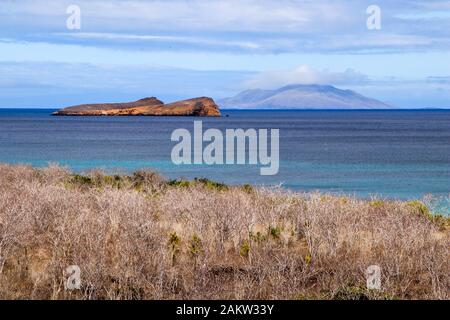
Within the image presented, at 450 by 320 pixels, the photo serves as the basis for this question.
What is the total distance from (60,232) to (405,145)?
7243cm

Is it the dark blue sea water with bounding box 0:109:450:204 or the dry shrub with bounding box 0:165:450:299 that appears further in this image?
the dark blue sea water with bounding box 0:109:450:204

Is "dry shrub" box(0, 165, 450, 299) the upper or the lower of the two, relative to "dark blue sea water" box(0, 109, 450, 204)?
upper

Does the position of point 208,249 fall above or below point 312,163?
above

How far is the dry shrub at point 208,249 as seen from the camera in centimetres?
984

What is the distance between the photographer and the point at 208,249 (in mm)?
11797

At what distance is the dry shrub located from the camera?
9.84 metres

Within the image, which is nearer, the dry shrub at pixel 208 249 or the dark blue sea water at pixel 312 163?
the dry shrub at pixel 208 249

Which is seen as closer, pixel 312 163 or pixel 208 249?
pixel 208 249

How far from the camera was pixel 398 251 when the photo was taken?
1157cm

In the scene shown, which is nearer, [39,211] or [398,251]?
[398,251]

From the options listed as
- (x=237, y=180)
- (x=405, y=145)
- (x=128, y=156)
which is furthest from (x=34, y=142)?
(x=237, y=180)

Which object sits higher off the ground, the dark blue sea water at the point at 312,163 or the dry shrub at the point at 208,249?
the dry shrub at the point at 208,249
